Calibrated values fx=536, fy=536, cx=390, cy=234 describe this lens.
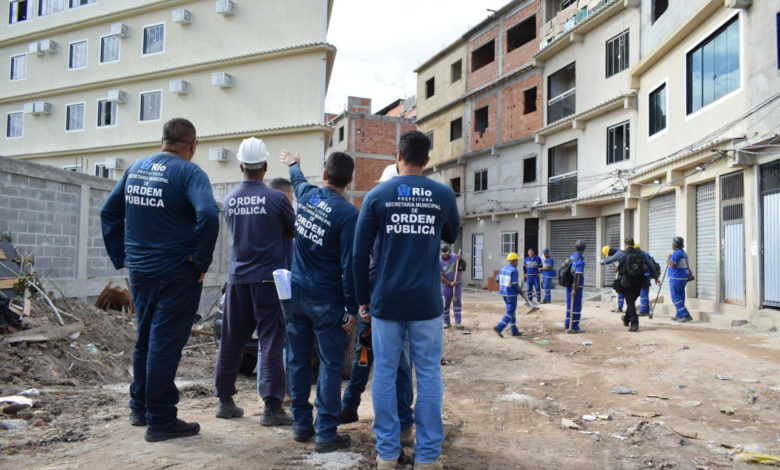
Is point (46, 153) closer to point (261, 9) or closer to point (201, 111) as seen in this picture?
point (201, 111)

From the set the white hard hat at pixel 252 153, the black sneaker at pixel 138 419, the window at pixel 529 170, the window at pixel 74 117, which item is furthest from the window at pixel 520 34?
the black sneaker at pixel 138 419

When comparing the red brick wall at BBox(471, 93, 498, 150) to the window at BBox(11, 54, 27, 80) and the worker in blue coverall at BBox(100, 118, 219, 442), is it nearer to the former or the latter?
the window at BBox(11, 54, 27, 80)

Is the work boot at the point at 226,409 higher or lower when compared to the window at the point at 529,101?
lower

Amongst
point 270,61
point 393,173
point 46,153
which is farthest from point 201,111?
point 393,173

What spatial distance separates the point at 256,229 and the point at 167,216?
2.19 feet

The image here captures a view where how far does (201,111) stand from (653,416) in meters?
21.8

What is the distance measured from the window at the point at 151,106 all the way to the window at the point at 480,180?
51.2ft

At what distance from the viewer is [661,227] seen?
51.1ft

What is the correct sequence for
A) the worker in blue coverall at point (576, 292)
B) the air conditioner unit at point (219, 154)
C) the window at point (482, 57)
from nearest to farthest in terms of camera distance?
the worker in blue coverall at point (576, 292) < the air conditioner unit at point (219, 154) < the window at point (482, 57)

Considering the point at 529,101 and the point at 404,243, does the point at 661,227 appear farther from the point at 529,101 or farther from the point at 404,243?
the point at 404,243

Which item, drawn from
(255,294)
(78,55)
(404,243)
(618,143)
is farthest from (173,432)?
(78,55)

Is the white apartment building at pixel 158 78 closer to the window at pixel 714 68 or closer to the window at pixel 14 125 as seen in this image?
the window at pixel 14 125

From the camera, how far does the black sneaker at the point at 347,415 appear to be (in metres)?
4.04

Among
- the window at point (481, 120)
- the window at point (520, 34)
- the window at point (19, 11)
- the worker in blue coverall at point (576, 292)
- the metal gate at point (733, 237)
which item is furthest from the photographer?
the window at point (481, 120)
